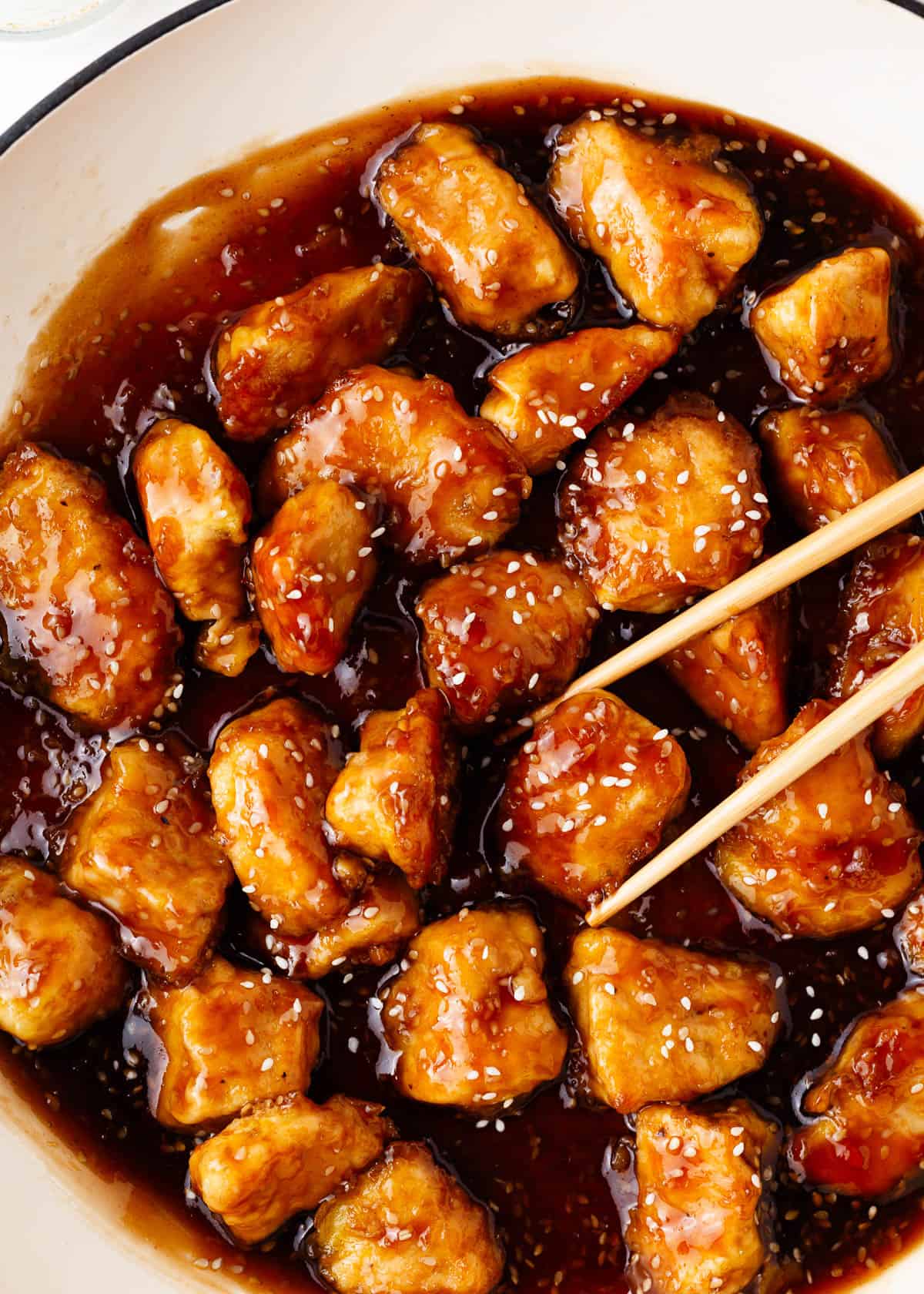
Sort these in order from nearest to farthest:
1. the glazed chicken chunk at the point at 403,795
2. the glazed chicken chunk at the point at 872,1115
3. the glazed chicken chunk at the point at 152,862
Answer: the glazed chicken chunk at the point at 403,795, the glazed chicken chunk at the point at 152,862, the glazed chicken chunk at the point at 872,1115

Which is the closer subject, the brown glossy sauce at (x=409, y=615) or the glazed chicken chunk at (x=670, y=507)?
the glazed chicken chunk at (x=670, y=507)

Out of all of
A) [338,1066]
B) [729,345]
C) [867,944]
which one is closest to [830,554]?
[729,345]

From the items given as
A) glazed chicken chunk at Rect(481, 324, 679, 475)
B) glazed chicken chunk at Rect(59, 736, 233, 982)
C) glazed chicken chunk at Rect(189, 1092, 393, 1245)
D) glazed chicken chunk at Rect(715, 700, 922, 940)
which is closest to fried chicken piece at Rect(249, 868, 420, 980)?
glazed chicken chunk at Rect(59, 736, 233, 982)

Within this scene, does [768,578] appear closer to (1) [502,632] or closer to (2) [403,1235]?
(1) [502,632]

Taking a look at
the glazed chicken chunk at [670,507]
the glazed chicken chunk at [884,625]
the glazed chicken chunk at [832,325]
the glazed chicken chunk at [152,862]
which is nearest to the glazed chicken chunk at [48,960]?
the glazed chicken chunk at [152,862]

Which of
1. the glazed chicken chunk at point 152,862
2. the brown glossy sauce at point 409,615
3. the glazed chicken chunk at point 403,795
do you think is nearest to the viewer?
the glazed chicken chunk at point 403,795

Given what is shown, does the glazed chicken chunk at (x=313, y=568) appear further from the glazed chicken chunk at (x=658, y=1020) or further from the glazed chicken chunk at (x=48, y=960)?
the glazed chicken chunk at (x=658, y=1020)

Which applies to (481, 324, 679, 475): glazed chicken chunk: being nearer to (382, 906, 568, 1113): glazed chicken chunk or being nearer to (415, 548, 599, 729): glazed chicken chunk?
(415, 548, 599, 729): glazed chicken chunk
